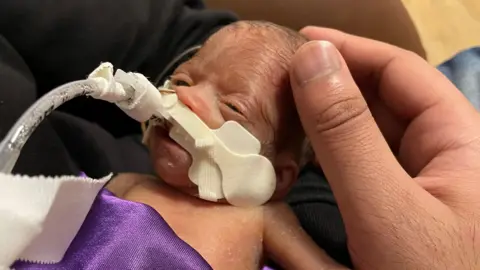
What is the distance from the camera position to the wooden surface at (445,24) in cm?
159

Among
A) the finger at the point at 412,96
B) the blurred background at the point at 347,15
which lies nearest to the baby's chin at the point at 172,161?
the finger at the point at 412,96

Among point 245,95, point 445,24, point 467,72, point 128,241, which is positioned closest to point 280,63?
point 245,95

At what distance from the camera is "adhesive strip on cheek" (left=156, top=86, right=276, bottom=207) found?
89 centimetres

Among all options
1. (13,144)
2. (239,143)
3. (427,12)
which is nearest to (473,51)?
(427,12)

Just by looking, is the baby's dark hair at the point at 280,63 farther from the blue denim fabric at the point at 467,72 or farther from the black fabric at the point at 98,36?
the blue denim fabric at the point at 467,72

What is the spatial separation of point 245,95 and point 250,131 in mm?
49

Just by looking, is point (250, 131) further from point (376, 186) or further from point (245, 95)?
point (376, 186)

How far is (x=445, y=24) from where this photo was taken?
166 centimetres

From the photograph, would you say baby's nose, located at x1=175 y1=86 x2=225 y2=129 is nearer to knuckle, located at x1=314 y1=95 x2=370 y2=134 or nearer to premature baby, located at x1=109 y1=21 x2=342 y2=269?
premature baby, located at x1=109 y1=21 x2=342 y2=269

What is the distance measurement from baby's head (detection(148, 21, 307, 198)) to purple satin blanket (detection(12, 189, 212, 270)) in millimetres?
103

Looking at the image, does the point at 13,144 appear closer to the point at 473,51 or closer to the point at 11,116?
the point at 11,116

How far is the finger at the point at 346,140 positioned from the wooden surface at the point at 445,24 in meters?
0.86

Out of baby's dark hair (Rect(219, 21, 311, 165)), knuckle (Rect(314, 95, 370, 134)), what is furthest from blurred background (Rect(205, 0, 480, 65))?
knuckle (Rect(314, 95, 370, 134))

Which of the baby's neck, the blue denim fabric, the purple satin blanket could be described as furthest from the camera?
the blue denim fabric
